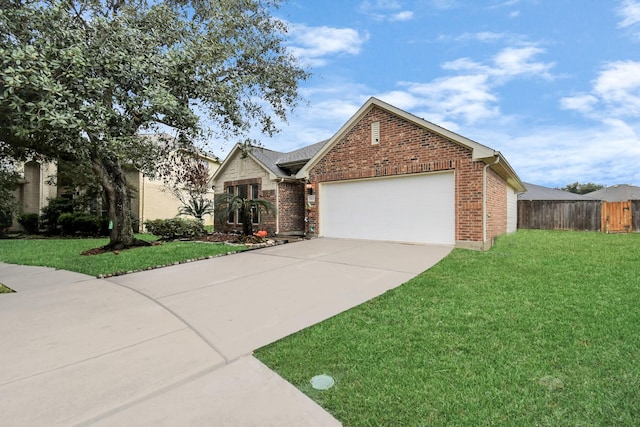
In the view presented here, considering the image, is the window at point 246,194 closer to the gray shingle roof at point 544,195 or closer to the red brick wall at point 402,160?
the red brick wall at point 402,160

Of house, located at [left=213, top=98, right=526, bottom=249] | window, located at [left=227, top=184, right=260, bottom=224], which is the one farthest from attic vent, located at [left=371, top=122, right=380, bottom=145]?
window, located at [left=227, top=184, right=260, bottom=224]

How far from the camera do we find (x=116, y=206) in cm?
A: 1141

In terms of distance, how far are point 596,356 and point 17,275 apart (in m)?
11.0

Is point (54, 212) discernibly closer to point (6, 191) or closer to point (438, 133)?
point (6, 191)

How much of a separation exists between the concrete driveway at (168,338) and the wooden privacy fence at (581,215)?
13300 mm

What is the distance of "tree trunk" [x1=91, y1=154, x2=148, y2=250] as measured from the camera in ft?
36.8

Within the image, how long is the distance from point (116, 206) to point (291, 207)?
276 inches

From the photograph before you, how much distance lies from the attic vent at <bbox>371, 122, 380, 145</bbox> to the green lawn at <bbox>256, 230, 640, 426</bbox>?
6.79 m

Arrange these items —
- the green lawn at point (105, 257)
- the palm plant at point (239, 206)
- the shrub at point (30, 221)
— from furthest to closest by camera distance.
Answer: the shrub at point (30, 221)
the palm plant at point (239, 206)
the green lawn at point (105, 257)

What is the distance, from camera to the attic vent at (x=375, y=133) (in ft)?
36.4

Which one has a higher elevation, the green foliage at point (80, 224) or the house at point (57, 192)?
the house at point (57, 192)

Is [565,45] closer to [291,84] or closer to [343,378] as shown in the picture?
[291,84]

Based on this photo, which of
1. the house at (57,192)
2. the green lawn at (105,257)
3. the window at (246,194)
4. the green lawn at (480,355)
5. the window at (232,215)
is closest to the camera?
the green lawn at (480,355)

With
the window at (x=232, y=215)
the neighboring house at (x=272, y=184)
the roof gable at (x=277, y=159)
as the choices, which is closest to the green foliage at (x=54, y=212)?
the roof gable at (x=277, y=159)
